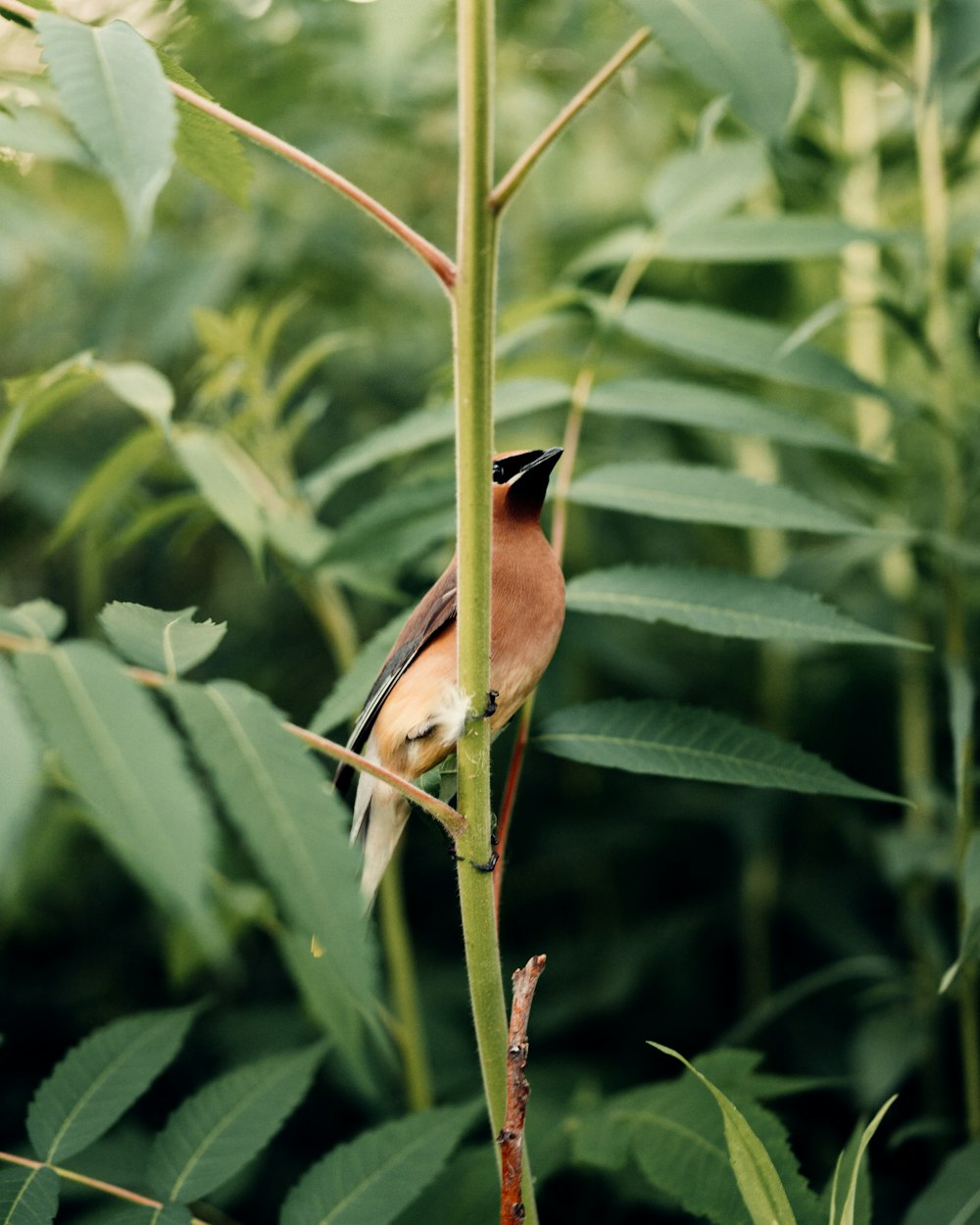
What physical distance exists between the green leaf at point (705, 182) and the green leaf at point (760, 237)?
2.9 inches

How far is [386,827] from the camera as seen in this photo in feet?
5.47

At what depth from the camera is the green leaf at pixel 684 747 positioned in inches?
49.3

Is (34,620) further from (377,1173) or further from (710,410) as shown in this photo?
(710,410)

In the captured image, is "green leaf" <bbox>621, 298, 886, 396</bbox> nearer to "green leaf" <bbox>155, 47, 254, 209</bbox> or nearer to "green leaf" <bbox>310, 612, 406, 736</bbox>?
"green leaf" <bbox>310, 612, 406, 736</bbox>

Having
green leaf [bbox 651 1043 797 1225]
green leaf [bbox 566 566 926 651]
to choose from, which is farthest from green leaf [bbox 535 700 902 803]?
green leaf [bbox 651 1043 797 1225]

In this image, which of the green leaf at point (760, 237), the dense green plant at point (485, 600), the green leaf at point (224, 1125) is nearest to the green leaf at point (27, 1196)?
the dense green plant at point (485, 600)

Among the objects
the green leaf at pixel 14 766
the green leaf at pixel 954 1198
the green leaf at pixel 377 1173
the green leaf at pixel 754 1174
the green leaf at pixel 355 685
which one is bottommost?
the green leaf at pixel 954 1198

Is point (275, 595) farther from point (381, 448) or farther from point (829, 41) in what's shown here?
point (829, 41)

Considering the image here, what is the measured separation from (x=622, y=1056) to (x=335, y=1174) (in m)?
1.40

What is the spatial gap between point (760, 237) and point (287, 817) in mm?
1368

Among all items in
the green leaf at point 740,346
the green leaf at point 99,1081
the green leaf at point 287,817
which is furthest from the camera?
the green leaf at point 740,346

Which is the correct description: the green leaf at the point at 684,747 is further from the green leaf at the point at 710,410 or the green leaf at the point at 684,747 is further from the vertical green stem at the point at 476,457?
the green leaf at the point at 710,410

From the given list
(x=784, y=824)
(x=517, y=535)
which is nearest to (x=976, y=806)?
(x=784, y=824)

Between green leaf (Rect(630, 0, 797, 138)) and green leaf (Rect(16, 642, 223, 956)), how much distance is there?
2.65ft
